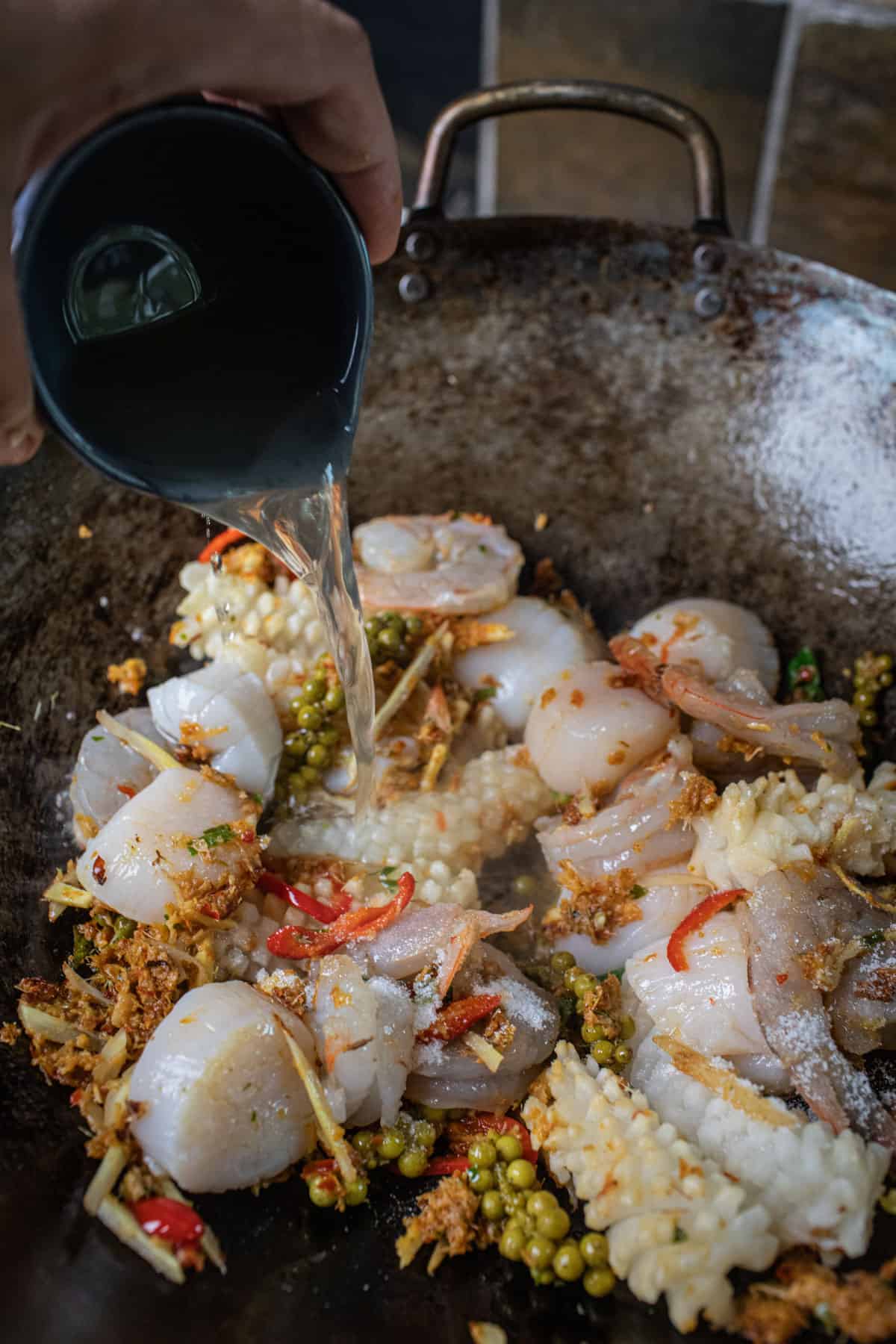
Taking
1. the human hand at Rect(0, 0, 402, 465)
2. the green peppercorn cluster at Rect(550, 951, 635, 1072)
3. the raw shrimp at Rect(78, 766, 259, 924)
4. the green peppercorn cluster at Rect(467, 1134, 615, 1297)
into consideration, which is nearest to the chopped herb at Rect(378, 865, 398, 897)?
the raw shrimp at Rect(78, 766, 259, 924)

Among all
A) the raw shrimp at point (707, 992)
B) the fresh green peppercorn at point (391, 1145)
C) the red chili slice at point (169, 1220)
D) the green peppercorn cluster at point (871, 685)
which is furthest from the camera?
the green peppercorn cluster at point (871, 685)

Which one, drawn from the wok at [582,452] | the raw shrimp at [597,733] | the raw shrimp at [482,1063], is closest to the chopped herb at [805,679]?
the wok at [582,452]

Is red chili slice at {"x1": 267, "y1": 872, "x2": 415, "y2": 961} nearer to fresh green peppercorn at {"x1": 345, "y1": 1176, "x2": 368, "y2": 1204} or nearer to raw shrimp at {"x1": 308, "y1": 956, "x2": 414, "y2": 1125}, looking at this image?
raw shrimp at {"x1": 308, "y1": 956, "x2": 414, "y2": 1125}

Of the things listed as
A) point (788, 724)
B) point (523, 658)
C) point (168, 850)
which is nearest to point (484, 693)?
point (523, 658)

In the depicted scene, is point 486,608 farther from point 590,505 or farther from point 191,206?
point 191,206

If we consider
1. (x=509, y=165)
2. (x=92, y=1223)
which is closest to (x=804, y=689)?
(x=92, y=1223)

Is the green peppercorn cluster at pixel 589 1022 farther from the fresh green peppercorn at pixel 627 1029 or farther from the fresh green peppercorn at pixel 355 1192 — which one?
the fresh green peppercorn at pixel 355 1192
